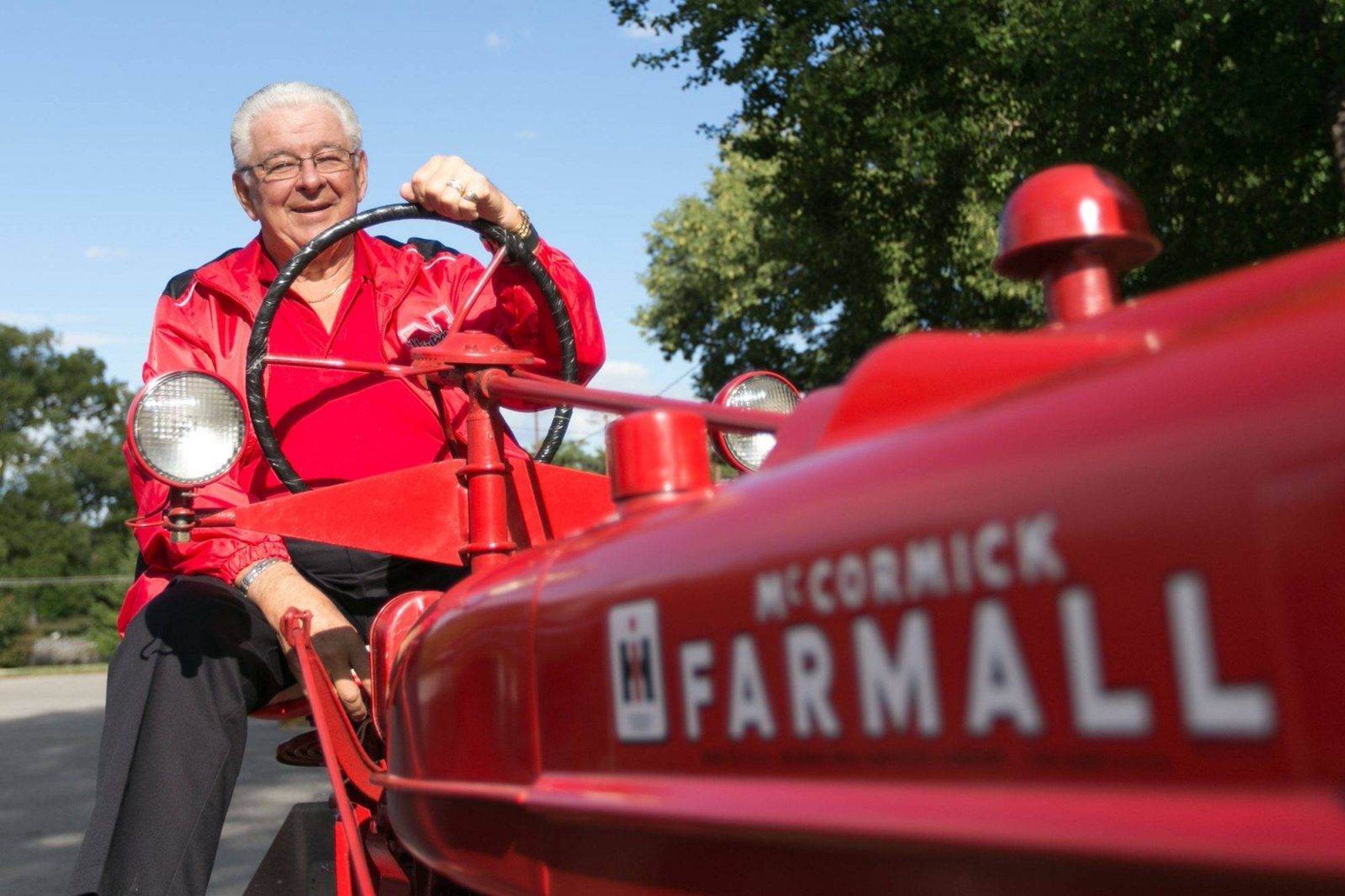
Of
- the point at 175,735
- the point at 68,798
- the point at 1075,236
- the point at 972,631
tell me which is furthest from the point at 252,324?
the point at 68,798

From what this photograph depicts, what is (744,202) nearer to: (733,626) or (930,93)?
(930,93)

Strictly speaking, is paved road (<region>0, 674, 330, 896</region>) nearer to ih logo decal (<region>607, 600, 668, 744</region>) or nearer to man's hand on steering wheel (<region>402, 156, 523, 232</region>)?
man's hand on steering wheel (<region>402, 156, 523, 232</region>)

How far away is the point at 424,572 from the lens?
2.62 m

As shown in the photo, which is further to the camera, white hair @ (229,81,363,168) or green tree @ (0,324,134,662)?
green tree @ (0,324,134,662)

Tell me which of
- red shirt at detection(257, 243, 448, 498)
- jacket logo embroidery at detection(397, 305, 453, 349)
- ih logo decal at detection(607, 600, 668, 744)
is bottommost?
ih logo decal at detection(607, 600, 668, 744)

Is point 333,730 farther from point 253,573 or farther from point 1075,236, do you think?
point 1075,236

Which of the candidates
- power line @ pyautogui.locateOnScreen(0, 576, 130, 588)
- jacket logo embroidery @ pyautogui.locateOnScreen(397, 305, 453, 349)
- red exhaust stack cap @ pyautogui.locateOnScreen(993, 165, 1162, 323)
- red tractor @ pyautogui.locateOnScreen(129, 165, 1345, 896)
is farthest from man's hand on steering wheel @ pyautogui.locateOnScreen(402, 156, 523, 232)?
power line @ pyautogui.locateOnScreen(0, 576, 130, 588)

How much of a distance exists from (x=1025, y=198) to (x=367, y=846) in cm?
128

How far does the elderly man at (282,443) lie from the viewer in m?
1.98

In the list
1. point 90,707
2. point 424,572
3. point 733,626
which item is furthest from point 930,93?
point 733,626

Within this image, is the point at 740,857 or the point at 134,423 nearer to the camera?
the point at 740,857

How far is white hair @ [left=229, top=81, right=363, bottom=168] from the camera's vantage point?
9.66 ft

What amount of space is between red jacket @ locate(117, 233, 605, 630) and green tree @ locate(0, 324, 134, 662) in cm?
4702

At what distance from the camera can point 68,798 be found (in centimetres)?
611
